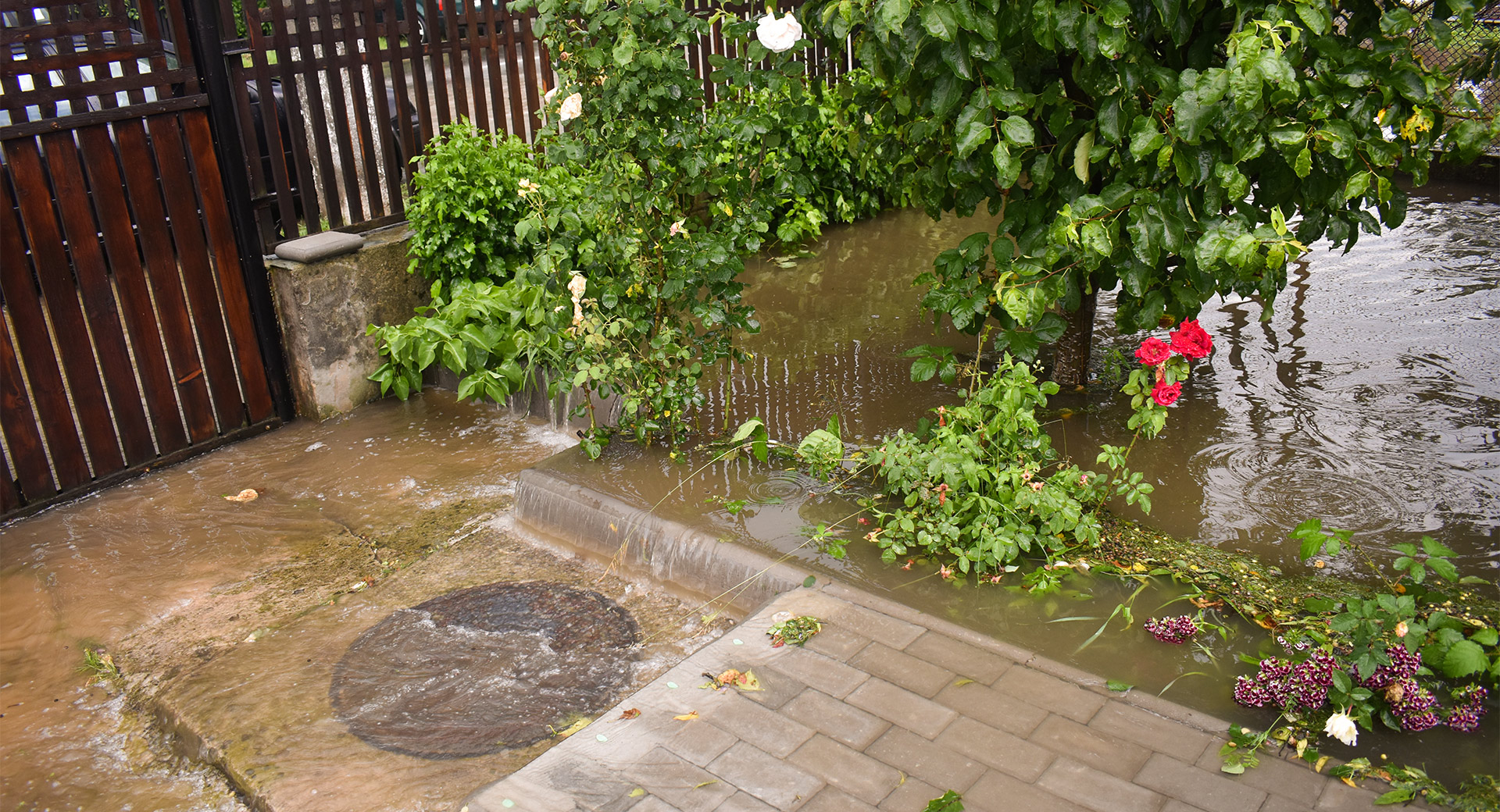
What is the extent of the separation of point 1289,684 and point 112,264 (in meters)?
5.29

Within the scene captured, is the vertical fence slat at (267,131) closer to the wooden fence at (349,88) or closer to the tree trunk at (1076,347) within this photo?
the wooden fence at (349,88)

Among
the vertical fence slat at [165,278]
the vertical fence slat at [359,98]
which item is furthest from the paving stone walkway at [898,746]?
the vertical fence slat at [359,98]

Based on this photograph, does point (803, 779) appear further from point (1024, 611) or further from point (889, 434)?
point (889, 434)

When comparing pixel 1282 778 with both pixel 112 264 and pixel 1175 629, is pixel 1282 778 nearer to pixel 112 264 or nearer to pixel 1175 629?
pixel 1175 629

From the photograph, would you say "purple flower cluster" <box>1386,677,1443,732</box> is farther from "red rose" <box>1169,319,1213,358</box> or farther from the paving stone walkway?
"red rose" <box>1169,319,1213,358</box>

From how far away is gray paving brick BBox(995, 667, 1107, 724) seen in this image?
10.0ft

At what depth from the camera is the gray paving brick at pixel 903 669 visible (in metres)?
3.20

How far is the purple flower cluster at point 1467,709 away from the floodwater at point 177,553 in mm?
2803

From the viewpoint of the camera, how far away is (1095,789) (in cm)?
276

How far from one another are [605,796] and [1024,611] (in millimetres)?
1487

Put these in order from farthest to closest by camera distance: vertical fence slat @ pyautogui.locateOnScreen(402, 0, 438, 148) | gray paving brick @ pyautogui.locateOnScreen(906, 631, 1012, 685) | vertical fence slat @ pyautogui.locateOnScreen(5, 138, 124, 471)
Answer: vertical fence slat @ pyautogui.locateOnScreen(402, 0, 438, 148)
vertical fence slat @ pyautogui.locateOnScreen(5, 138, 124, 471)
gray paving brick @ pyautogui.locateOnScreen(906, 631, 1012, 685)

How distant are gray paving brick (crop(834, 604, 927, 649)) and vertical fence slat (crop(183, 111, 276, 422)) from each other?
385 cm

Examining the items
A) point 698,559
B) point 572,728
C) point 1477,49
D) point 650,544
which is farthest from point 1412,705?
point 1477,49

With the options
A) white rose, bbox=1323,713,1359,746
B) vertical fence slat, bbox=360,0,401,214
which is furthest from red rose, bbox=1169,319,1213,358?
vertical fence slat, bbox=360,0,401,214
